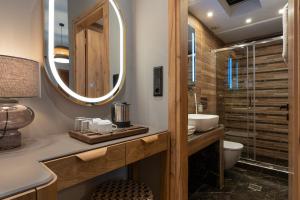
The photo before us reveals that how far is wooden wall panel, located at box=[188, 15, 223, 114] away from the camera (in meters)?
2.60

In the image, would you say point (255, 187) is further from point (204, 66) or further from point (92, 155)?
point (92, 155)

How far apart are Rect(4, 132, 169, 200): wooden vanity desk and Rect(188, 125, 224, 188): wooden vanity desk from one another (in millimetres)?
539

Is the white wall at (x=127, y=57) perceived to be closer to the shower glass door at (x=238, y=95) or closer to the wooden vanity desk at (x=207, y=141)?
the wooden vanity desk at (x=207, y=141)

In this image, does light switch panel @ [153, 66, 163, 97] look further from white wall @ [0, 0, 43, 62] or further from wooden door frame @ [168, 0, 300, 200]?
white wall @ [0, 0, 43, 62]

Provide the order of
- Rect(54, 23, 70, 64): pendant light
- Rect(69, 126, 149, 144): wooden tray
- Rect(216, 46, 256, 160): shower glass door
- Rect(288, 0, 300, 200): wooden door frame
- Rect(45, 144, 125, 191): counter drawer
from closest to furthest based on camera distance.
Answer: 1. Rect(45, 144, 125, 191): counter drawer
2. Rect(69, 126, 149, 144): wooden tray
3. Rect(288, 0, 300, 200): wooden door frame
4. Rect(54, 23, 70, 64): pendant light
5. Rect(216, 46, 256, 160): shower glass door

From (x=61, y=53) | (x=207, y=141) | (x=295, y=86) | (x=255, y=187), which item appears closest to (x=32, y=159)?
(x=61, y=53)

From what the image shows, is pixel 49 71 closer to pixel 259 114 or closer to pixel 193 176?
pixel 193 176

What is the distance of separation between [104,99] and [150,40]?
629mm

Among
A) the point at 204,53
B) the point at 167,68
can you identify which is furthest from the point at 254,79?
the point at 167,68

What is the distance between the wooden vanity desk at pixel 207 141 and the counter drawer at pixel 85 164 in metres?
0.80

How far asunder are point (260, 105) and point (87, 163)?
3328 mm

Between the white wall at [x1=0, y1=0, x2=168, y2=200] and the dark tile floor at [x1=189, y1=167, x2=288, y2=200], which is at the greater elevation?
the white wall at [x1=0, y1=0, x2=168, y2=200]

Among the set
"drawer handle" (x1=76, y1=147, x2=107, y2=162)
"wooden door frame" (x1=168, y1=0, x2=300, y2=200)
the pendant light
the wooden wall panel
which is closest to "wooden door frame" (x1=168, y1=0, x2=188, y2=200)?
"wooden door frame" (x1=168, y1=0, x2=300, y2=200)

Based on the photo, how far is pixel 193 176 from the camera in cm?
221
